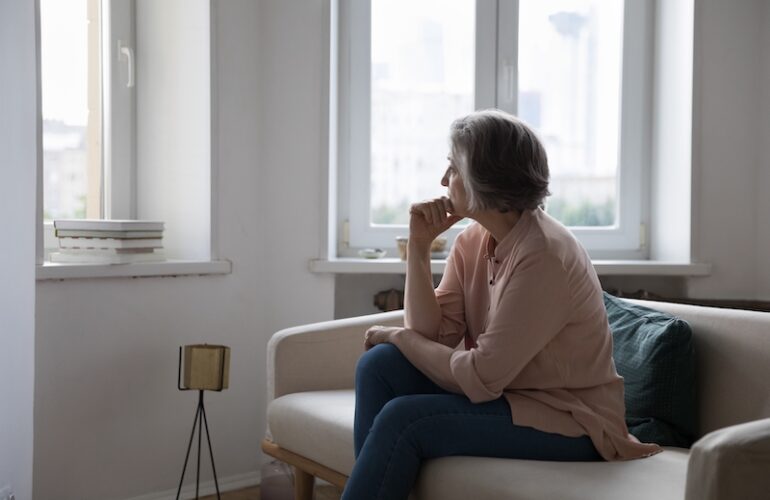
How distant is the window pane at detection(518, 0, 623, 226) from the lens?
326 cm

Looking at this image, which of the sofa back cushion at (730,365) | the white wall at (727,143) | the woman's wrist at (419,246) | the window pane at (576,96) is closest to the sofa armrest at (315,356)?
the woman's wrist at (419,246)

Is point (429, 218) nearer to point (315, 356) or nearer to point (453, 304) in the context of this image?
point (453, 304)

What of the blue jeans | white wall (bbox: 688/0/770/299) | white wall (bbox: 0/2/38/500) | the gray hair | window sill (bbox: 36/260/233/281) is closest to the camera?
the blue jeans

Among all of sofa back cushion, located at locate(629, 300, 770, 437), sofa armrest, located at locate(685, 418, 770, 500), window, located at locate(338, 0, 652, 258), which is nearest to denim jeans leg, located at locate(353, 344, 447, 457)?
sofa back cushion, located at locate(629, 300, 770, 437)

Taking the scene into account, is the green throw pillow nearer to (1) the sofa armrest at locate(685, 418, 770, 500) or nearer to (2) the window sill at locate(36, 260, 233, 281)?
(1) the sofa armrest at locate(685, 418, 770, 500)

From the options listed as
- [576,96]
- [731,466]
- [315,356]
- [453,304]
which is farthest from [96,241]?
[731,466]

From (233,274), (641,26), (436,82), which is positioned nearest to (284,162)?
(233,274)

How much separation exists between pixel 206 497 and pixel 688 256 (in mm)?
1817

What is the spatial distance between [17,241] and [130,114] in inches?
42.8

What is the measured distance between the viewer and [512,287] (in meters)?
1.74

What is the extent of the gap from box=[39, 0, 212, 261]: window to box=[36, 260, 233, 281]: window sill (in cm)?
6

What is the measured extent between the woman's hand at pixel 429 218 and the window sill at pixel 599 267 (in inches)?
34.2

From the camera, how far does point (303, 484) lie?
7.70 feet

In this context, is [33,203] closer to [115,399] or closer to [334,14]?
[115,399]
